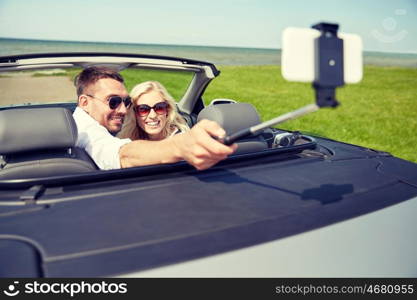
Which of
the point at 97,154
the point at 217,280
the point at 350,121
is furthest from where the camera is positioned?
the point at 350,121

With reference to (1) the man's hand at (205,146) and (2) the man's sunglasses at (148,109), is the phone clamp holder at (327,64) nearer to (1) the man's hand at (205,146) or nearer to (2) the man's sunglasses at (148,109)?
(1) the man's hand at (205,146)

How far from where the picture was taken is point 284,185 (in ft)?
6.47

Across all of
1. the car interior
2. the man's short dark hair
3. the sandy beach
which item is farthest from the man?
the sandy beach

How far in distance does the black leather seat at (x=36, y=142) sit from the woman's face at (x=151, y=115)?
1.16 m

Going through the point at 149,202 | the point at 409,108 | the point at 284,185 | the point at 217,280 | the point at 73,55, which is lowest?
the point at 217,280

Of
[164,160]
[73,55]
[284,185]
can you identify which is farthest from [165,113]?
[284,185]

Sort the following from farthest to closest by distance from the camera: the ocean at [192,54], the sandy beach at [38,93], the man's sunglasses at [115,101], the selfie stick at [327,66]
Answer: the ocean at [192,54]
the sandy beach at [38,93]
the man's sunglasses at [115,101]
the selfie stick at [327,66]

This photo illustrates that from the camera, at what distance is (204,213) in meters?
1.62

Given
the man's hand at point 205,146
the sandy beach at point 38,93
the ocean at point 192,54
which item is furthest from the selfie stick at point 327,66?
the ocean at point 192,54

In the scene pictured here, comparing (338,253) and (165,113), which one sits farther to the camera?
(165,113)

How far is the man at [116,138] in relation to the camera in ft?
5.44

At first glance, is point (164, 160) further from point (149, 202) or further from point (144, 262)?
point (144, 262)

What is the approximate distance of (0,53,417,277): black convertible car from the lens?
4.27 feet

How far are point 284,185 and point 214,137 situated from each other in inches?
21.5
